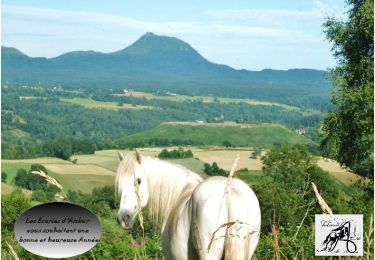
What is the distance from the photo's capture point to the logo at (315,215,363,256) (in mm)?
3643

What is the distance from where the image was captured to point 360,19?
24656 millimetres

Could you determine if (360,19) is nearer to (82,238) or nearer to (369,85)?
(369,85)

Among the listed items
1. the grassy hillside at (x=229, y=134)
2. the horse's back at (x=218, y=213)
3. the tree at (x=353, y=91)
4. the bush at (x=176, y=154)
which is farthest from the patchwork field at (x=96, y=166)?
the horse's back at (x=218, y=213)

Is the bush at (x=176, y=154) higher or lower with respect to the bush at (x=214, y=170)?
lower

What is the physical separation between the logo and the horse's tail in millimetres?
907

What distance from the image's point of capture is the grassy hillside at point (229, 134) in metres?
131

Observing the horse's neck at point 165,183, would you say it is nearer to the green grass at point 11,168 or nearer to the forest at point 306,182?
the forest at point 306,182

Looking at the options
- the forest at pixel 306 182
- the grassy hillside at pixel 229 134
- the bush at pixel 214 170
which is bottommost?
the grassy hillside at pixel 229 134

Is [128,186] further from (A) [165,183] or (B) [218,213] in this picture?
(B) [218,213]

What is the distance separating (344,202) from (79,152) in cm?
8590

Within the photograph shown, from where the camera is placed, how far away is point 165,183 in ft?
19.1

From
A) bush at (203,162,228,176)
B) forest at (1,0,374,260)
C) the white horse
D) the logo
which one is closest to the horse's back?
the white horse

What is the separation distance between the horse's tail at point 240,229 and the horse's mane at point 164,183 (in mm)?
993

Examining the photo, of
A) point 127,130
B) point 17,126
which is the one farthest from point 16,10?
point 127,130
